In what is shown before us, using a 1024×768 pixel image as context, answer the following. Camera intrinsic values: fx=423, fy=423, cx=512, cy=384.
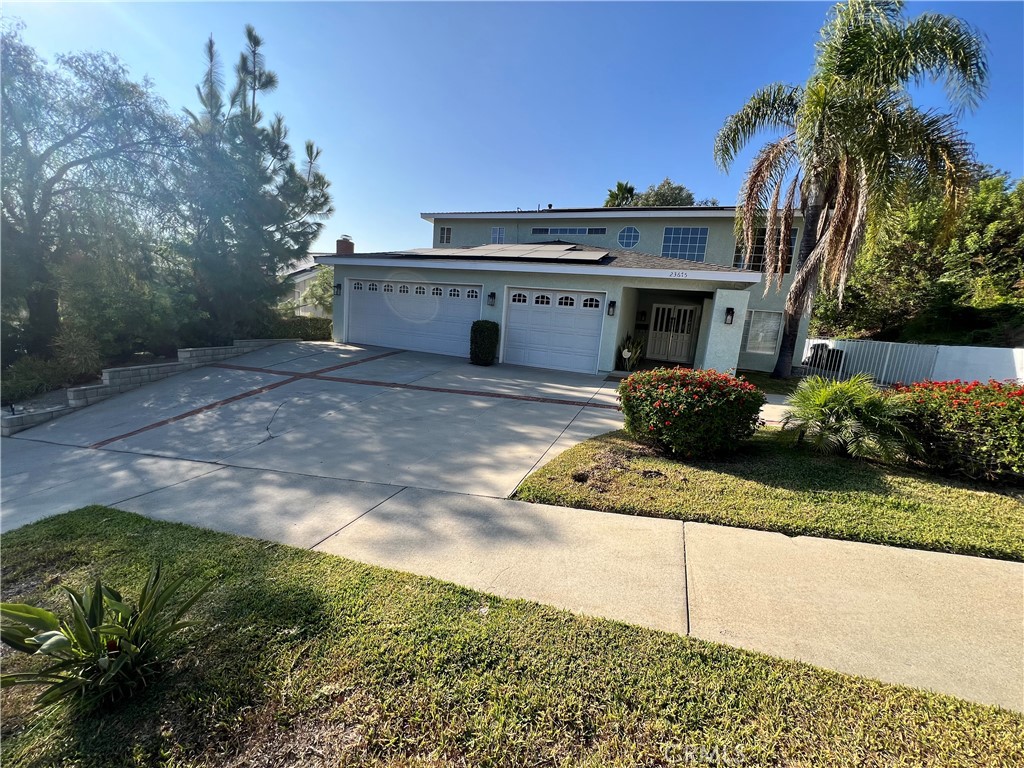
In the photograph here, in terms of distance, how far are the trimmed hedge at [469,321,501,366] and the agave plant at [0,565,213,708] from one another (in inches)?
414

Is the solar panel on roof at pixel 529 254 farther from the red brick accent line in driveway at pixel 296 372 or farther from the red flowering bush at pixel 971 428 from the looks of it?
the red flowering bush at pixel 971 428

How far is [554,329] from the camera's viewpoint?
1263cm

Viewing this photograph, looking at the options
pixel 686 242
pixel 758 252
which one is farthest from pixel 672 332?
pixel 758 252

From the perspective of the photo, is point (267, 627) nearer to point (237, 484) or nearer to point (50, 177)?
point (237, 484)

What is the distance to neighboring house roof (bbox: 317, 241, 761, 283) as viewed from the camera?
34.8 feet

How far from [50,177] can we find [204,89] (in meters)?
4.48

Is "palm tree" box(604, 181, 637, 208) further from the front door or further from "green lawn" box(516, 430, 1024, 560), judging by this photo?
"green lawn" box(516, 430, 1024, 560)

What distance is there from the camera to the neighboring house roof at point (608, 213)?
48.3ft

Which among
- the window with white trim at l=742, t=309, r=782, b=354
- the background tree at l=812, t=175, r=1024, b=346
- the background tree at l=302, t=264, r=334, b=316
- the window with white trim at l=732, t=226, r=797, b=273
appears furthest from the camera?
the background tree at l=302, t=264, r=334, b=316

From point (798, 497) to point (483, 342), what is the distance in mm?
9255

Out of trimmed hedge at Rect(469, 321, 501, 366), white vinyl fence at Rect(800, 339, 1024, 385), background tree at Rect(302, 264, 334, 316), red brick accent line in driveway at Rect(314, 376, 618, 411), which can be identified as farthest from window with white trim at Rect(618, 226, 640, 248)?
background tree at Rect(302, 264, 334, 316)

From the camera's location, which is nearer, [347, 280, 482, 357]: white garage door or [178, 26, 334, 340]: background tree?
[178, 26, 334, 340]: background tree

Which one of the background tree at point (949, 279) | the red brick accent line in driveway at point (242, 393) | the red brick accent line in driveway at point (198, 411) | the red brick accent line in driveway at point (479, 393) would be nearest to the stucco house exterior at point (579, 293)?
the red brick accent line in driveway at point (242, 393)

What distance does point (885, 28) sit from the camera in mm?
9703
